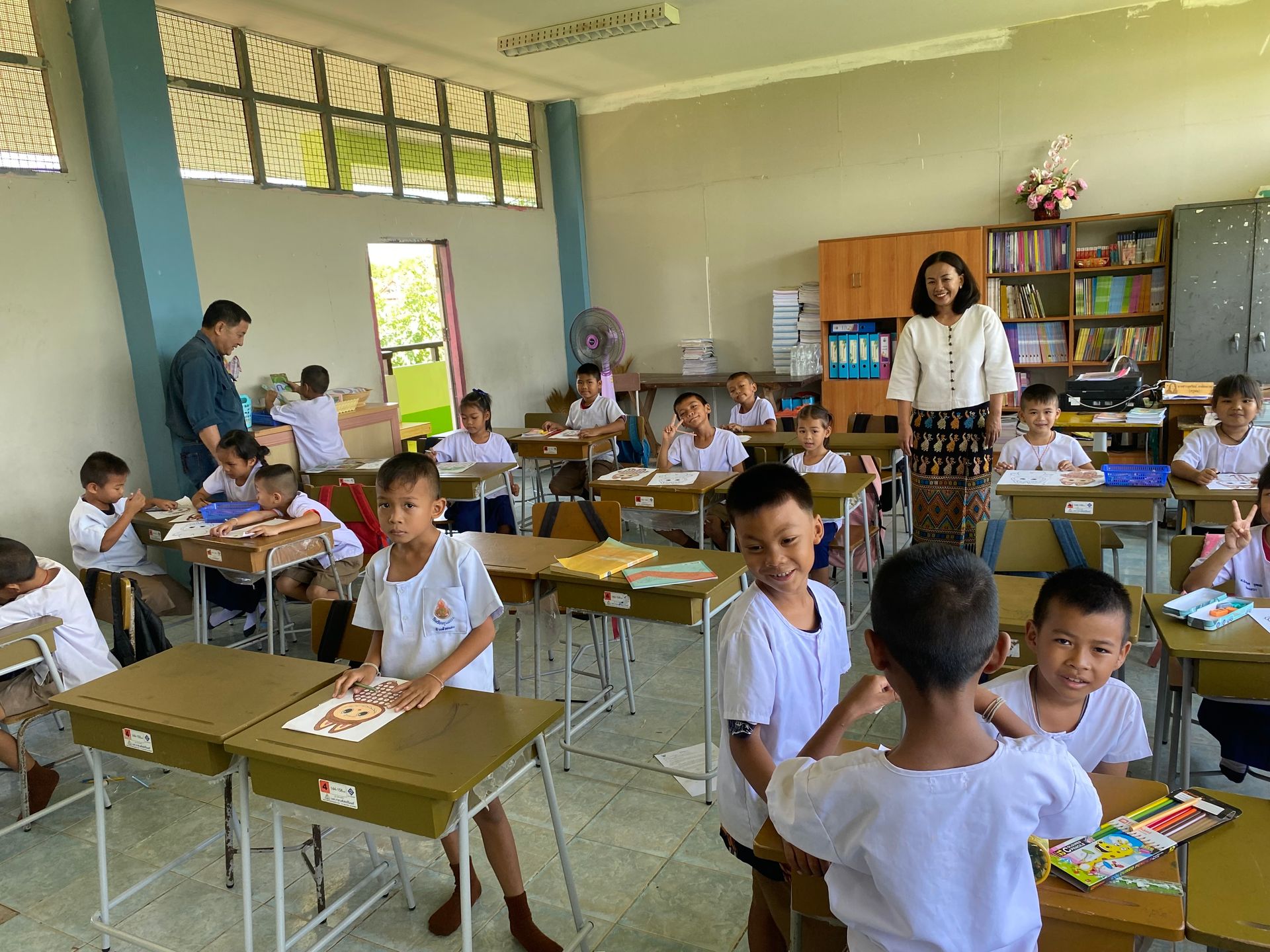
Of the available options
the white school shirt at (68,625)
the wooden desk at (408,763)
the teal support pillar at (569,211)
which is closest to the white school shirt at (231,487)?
the white school shirt at (68,625)

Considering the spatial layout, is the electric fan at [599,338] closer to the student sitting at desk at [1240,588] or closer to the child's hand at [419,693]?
the student sitting at desk at [1240,588]

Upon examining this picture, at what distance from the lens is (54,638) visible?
8.80 feet

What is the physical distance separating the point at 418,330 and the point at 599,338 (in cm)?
154

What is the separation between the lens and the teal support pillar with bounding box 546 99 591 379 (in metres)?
8.18

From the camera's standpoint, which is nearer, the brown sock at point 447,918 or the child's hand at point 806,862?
the child's hand at point 806,862

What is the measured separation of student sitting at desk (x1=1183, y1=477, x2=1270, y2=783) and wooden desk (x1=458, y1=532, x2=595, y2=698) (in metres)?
1.88

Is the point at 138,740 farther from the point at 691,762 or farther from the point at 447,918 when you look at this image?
the point at 691,762

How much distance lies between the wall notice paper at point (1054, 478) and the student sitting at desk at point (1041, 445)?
0.23 metres

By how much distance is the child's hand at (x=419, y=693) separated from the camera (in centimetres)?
179

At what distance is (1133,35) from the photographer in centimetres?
614

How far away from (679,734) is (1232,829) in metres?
1.95

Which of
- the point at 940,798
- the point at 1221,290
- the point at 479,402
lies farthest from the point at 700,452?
the point at 1221,290

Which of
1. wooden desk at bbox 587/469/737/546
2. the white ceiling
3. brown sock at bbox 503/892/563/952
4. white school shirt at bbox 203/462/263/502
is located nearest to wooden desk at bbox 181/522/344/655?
white school shirt at bbox 203/462/263/502

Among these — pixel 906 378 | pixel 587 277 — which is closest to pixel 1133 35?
pixel 906 378
